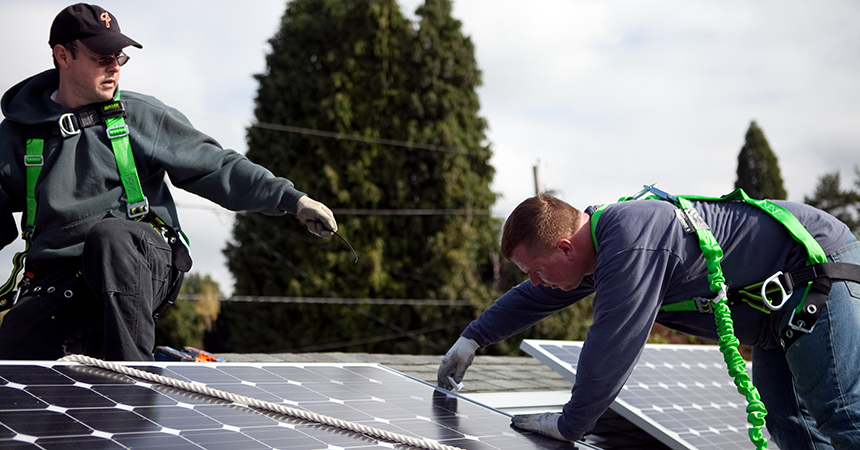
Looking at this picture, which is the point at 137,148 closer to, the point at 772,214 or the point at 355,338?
the point at 772,214

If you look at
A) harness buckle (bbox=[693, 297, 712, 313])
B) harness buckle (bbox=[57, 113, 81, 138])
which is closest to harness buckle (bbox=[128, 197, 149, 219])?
harness buckle (bbox=[57, 113, 81, 138])

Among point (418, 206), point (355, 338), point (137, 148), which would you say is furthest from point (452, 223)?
point (137, 148)

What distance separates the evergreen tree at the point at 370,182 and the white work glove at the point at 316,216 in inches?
693

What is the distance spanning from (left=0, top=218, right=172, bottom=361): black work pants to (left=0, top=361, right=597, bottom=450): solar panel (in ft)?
1.43

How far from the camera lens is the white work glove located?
136 inches

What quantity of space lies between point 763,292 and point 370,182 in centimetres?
1997

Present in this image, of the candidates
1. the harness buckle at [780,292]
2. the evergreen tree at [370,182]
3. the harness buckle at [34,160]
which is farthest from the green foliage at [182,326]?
the harness buckle at [780,292]

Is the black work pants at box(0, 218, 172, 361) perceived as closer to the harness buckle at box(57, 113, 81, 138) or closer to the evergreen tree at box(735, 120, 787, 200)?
the harness buckle at box(57, 113, 81, 138)

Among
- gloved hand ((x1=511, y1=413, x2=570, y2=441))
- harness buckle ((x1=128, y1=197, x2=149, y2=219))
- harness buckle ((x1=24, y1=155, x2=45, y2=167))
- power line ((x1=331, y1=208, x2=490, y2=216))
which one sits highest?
harness buckle ((x1=24, y1=155, x2=45, y2=167))

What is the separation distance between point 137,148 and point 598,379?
7.76 feet

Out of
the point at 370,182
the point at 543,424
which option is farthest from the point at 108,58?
the point at 370,182

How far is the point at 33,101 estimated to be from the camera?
11.3ft

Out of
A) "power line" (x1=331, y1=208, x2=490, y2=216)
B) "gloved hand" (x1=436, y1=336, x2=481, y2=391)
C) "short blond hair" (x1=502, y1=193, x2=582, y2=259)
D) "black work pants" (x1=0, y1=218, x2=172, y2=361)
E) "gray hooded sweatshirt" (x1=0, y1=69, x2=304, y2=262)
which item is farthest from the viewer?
"power line" (x1=331, y1=208, x2=490, y2=216)

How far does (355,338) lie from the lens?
2139cm
